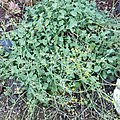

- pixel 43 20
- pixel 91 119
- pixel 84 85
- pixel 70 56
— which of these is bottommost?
pixel 91 119

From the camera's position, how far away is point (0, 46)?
8.64 ft

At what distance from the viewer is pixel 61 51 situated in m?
2.60

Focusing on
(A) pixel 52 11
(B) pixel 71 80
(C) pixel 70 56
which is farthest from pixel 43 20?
(B) pixel 71 80

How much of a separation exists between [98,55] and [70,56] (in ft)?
0.77

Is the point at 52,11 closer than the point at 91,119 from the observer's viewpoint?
No

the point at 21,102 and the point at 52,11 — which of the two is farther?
the point at 52,11

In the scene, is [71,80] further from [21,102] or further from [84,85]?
[21,102]

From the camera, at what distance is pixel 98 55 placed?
2.62 meters

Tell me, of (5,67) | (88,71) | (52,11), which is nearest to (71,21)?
(52,11)

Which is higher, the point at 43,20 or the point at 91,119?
the point at 43,20

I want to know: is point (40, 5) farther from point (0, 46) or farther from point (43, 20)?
point (0, 46)

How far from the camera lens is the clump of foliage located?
247 cm

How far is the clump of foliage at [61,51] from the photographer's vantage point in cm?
247

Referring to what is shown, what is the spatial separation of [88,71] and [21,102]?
57cm
